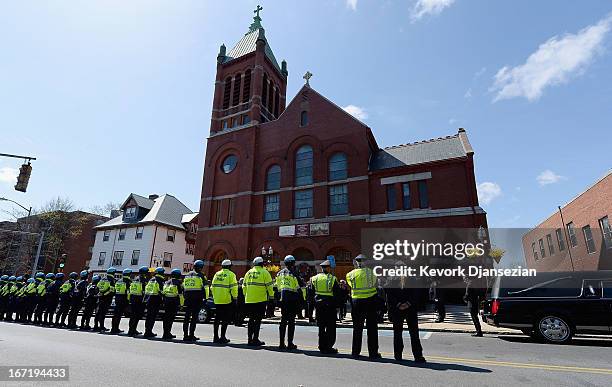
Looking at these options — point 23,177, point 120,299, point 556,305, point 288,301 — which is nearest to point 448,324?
point 556,305

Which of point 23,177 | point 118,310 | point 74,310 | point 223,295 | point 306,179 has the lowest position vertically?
point 74,310

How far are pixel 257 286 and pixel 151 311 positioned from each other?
3.73 m

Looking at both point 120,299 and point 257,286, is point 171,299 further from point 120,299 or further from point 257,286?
point 257,286

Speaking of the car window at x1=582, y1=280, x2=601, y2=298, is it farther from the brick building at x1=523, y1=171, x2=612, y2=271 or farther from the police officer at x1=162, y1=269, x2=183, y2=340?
the brick building at x1=523, y1=171, x2=612, y2=271

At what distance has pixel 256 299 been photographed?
7629 mm

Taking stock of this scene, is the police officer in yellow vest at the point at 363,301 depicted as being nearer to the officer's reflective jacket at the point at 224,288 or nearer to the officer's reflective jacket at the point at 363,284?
the officer's reflective jacket at the point at 363,284

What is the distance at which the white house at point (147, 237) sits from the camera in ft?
118

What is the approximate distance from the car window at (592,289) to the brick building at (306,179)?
37.9ft

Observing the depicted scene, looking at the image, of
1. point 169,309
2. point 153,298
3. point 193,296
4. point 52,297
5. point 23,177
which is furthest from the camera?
point 52,297

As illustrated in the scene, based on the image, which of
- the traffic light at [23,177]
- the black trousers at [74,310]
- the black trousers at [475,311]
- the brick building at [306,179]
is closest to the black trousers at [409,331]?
the black trousers at [475,311]

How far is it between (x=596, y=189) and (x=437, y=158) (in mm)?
14229

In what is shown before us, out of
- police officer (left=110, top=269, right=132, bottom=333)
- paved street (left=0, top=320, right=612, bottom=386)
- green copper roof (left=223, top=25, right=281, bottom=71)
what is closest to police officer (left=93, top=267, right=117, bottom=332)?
police officer (left=110, top=269, right=132, bottom=333)

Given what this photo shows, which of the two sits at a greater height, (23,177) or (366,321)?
(23,177)

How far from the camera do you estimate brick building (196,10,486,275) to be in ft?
71.4
